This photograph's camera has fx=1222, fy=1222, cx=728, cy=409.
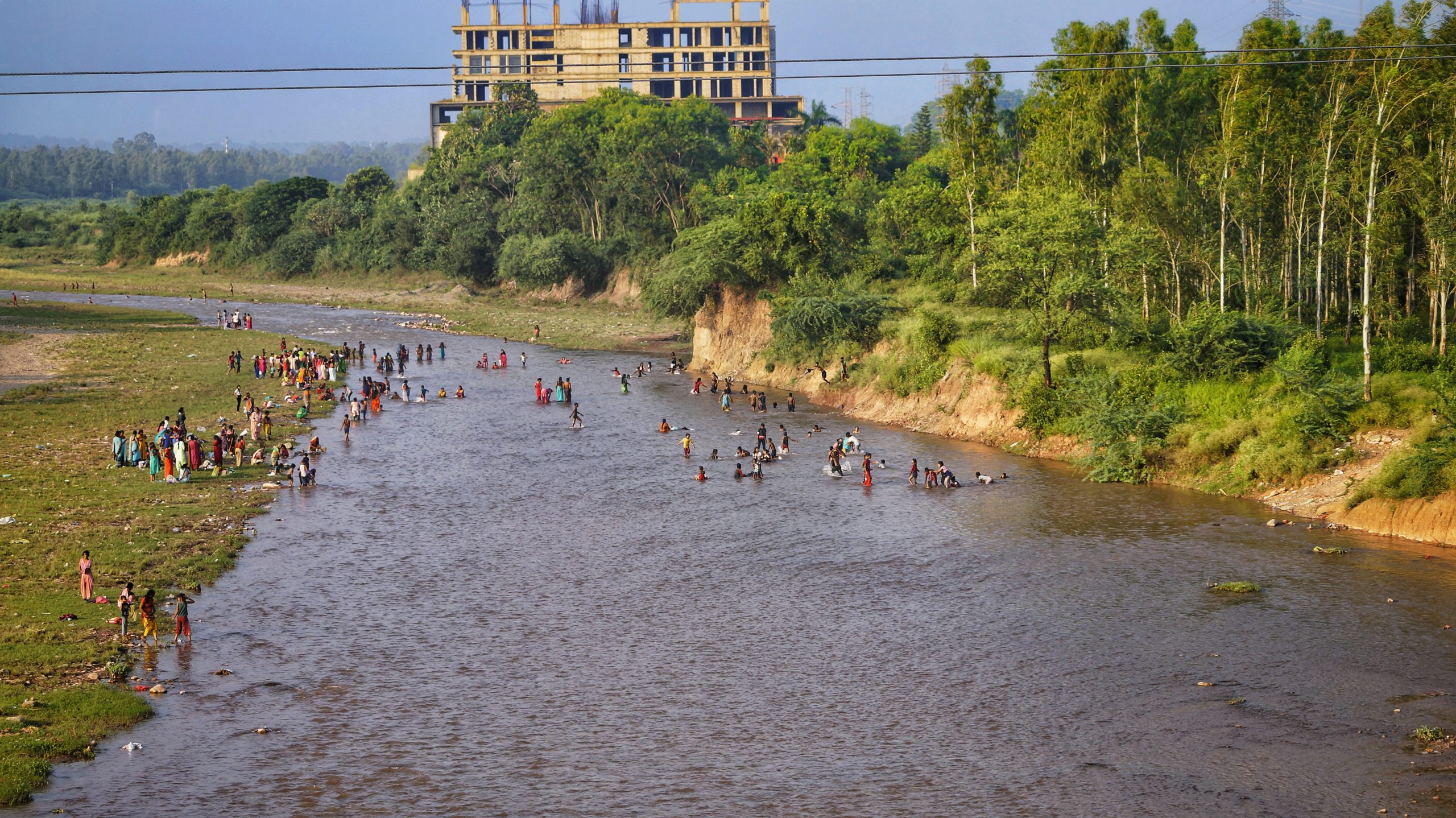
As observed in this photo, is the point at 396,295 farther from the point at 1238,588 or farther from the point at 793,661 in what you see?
the point at 1238,588

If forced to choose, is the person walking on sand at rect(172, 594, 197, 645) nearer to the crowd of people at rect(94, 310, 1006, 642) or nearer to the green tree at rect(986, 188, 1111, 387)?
the crowd of people at rect(94, 310, 1006, 642)

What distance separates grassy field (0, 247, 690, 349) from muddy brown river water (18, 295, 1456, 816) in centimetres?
4774

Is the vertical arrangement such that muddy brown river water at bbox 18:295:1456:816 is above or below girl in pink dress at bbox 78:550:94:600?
below

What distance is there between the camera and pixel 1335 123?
42.8 m

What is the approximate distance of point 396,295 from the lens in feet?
381

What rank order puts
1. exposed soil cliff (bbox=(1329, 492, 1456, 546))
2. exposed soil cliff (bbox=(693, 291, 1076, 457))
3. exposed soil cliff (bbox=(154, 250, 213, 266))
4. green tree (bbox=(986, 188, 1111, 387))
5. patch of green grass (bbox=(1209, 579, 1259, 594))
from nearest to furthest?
1. patch of green grass (bbox=(1209, 579, 1259, 594))
2. exposed soil cliff (bbox=(1329, 492, 1456, 546))
3. green tree (bbox=(986, 188, 1111, 387))
4. exposed soil cliff (bbox=(693, 291, 1076, 457))
5. exposed soil cliff (bbox=(154, 250, 213, 266))

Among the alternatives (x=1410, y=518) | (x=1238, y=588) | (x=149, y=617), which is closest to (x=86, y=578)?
(x=149, y=617)

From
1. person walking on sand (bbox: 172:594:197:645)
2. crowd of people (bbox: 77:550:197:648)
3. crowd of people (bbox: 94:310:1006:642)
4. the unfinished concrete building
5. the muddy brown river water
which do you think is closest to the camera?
the muddy brown river water

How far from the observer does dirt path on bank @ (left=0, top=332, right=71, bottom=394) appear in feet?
203

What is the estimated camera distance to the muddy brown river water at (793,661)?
68.0 ft

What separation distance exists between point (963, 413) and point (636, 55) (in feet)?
417

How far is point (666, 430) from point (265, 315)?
5923 centimetres

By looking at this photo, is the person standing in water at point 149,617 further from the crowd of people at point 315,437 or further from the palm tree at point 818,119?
the palm tree at point 818,119

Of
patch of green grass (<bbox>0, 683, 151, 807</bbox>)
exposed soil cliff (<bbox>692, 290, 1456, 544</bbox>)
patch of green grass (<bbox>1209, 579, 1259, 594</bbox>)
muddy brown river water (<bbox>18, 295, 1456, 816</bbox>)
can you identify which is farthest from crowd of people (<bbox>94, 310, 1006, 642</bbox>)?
patch of green grass (<bbox>1209, 579, 1259, 594</bbox>)
